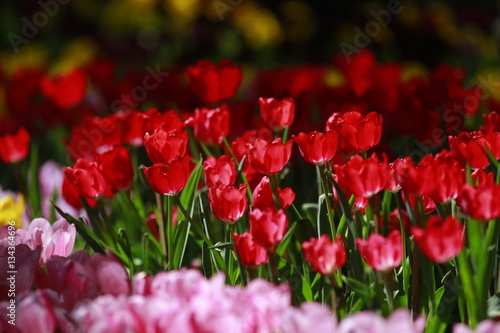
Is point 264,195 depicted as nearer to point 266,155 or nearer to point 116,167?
point 266,155

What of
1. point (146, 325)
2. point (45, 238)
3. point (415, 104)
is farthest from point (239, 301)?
point (415, 104)

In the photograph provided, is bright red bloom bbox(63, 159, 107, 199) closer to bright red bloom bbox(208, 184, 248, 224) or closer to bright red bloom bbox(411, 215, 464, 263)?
bright red bloom bbox(208, 184, 248, 224)

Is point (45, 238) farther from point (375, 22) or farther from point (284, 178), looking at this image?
point (375, 22)

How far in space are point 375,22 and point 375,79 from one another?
2.30 metres

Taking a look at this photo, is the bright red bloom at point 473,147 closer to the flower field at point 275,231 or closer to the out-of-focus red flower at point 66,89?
the flower field at point 275,231

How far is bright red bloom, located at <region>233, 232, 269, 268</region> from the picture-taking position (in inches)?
36.5

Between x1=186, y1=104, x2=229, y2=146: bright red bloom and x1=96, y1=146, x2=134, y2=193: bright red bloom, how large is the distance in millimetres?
144

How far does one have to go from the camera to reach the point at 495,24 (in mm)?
4113

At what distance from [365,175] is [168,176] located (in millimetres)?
296

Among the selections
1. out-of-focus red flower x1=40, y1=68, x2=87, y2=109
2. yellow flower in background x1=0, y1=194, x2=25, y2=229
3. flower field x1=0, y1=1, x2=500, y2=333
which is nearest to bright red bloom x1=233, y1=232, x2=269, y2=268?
flower field x1=0, y1=1, x2=500, y2=333

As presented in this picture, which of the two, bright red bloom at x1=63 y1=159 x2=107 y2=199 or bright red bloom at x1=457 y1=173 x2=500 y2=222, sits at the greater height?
bright red bloom at x1=457 y1=173 x2=500 y2=222

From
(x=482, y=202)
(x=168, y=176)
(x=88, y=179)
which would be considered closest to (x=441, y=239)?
(x=482, y=202)

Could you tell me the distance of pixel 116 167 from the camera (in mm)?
1177

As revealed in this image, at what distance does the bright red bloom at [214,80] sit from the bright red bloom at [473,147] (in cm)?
62
